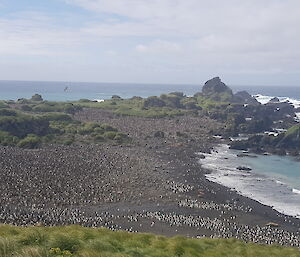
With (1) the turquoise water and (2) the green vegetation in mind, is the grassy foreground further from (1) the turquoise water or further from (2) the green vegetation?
(2) the green vegetation

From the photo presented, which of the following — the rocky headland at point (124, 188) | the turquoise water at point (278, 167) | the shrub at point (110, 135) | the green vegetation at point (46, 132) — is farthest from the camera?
the shrub at point (110, 135)

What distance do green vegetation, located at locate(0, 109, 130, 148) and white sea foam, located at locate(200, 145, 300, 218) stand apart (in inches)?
1216

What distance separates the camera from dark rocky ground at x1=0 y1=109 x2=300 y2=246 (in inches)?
1874

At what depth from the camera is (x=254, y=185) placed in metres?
71.6

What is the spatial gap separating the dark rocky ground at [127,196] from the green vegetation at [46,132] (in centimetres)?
813

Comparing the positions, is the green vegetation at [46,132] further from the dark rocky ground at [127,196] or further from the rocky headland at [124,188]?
the dark rocky ground at [127,196]

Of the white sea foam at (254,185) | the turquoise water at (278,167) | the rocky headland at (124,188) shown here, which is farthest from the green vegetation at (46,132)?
the turquoise water at (278,167)

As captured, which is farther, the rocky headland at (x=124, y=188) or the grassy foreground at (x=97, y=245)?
the rocky headland at (x=124, y=188)

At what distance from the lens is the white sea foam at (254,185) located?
61062 millimetres

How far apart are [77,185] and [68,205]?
8706 mm

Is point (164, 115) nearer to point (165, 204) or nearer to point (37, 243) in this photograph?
point (165, 204)

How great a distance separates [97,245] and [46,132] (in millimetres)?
98864

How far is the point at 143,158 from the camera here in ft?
284

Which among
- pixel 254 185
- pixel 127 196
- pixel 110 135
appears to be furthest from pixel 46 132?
pixel 254 185
